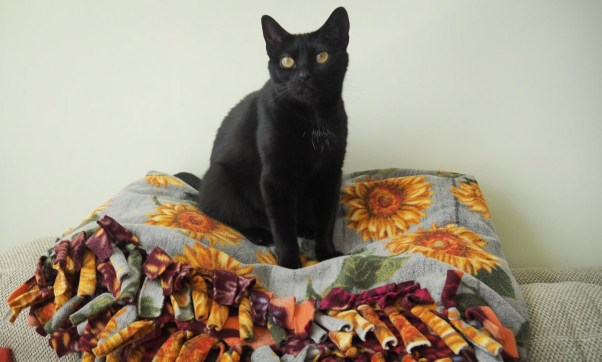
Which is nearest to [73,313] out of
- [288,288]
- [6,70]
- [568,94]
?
[288,288]

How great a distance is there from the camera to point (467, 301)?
70 cm

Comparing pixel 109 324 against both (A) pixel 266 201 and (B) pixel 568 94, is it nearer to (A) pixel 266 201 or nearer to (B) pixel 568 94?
(A) pixel 266 201

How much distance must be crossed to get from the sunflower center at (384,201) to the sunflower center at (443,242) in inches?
7.2

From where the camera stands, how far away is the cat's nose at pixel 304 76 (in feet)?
3.25

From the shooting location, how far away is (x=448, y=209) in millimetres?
1122

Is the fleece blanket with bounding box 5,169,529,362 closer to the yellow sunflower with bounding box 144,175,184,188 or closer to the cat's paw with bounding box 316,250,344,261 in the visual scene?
the cat's paw with bounding box 316,250,344,261

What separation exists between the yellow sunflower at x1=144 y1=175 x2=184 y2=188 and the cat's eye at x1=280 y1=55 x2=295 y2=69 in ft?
1.79

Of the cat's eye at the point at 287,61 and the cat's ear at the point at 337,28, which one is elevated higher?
the cat's ear at the point at 337,28

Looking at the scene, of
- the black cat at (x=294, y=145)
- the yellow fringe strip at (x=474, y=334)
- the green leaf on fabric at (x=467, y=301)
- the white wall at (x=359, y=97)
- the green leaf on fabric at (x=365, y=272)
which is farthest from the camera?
the white wall at (x=359, y=97)

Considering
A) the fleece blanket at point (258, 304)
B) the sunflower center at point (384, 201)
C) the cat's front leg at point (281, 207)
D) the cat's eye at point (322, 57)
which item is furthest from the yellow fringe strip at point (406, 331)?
the cat's eye at point (322, 57)

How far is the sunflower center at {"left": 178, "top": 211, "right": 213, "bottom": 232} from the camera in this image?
1062mm

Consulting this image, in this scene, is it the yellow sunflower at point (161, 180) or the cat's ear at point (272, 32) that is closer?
the cat's ear at point (272, 32)

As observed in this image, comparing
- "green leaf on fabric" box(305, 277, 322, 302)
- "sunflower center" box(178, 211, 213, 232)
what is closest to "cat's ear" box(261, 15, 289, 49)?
"sunflower center" box(178, 211, 213, 232)

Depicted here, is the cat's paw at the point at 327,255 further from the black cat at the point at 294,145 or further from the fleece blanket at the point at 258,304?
the fleece blanket at the point at 258,304
